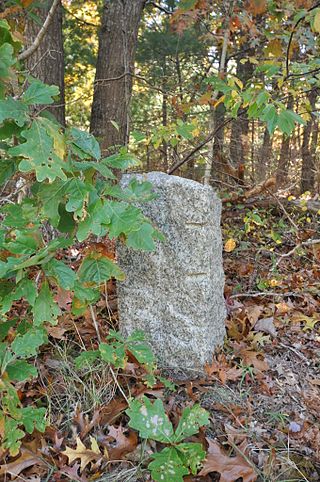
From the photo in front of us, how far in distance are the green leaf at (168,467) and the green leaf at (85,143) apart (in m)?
1.38

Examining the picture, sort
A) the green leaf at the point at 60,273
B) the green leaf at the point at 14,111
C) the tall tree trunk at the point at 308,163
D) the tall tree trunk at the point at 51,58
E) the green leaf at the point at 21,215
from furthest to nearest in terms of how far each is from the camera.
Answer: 1. the tall tree trunk at the point at 308,163
2. the tall tree trunk at the point at 51,58
3. the green leaf at the point at 21,215
4. the green leaf at the point at 60,273
5. the green leaf at the point at 14,111

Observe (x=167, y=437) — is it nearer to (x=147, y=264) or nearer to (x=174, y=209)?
(x=147, y=264)

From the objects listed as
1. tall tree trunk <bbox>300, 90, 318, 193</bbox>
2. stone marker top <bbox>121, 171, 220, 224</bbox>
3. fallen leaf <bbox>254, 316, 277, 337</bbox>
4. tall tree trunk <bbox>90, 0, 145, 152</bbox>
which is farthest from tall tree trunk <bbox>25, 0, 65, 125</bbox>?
tall tree trunk <bbox>300, 90, 318, 193</bbox>

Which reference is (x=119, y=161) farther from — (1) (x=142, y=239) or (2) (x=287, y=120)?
(2) (x=287, y=120)

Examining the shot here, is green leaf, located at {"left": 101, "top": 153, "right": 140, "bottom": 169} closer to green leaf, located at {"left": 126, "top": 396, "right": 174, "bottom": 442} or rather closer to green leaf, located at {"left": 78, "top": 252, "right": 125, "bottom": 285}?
green leaf, located at {"left": 78, "top": 252, "right": 125, "bottom": 285}

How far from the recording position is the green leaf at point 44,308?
1.87 metres

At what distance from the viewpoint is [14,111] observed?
171 cm

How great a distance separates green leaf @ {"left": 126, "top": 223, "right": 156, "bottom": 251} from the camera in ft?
6.68

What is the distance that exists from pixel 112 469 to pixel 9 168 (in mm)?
1506

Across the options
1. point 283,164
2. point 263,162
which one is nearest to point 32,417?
point 263,162

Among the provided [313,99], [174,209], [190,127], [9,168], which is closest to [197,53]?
[313,99]

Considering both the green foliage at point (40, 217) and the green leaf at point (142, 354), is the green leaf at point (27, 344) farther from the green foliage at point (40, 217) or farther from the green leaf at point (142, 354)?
the green leaf at point (142, 354)

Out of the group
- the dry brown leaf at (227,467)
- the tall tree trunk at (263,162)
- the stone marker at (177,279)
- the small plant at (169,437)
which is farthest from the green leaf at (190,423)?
the tall tree trunk at (263,162)

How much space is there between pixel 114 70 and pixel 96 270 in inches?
117
